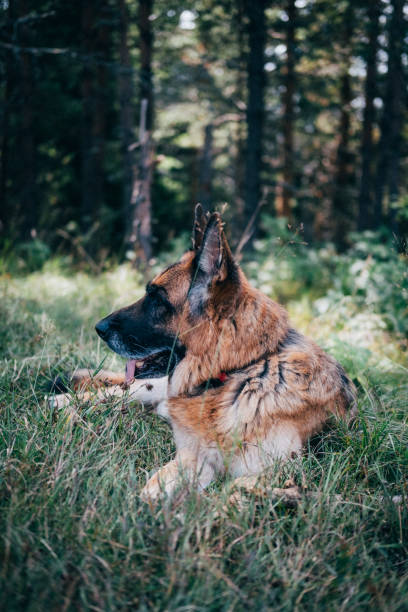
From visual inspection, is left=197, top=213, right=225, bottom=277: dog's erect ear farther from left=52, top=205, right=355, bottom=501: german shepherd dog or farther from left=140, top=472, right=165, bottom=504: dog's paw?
left=140, top=472, right=165, bottom=504: dog's paw

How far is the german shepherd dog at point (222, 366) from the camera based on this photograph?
219 centimetres

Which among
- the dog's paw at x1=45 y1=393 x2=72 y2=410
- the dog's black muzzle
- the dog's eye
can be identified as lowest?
the dog's paw at x1=45 y1=393 x2=72 y2=410

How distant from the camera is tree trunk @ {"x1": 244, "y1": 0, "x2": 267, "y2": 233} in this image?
29.2 ft

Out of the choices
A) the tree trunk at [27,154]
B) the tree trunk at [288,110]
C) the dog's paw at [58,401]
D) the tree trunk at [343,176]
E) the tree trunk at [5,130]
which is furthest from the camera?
the tree trunk at [343,176]

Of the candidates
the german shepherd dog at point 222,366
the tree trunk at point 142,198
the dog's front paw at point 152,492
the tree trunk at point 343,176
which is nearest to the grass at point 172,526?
the dog's front paw at point 152,492

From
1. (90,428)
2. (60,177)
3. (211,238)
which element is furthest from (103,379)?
(60,177)

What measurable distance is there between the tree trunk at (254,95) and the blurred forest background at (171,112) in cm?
3

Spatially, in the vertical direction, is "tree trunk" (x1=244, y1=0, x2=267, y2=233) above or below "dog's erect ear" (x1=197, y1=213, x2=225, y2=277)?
above

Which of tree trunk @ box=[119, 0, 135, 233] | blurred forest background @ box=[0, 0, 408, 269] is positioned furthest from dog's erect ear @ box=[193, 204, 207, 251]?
tree trunk @ box=[119, 0, 135, 233]

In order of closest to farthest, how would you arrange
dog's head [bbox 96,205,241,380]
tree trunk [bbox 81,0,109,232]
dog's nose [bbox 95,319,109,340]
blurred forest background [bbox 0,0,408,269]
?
1. dog's head [bbox 96,205,241,380]
2. dog's nose [bbox 95,319,109,340]
3. blurred forest background [bbox 0,0,408,269]
4. tree trunk [bbox 81,0,109,232]

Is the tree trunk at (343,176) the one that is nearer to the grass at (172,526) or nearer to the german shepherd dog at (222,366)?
the german shepherd dog at (222,366)

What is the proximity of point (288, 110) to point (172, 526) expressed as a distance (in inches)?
565

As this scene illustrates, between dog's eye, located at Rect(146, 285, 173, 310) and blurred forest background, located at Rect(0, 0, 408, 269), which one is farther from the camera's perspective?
blurred forest background, located at Rect(0, 0, 408, 269)

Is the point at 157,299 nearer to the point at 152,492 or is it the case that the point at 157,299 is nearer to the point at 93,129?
the point at 152,492
